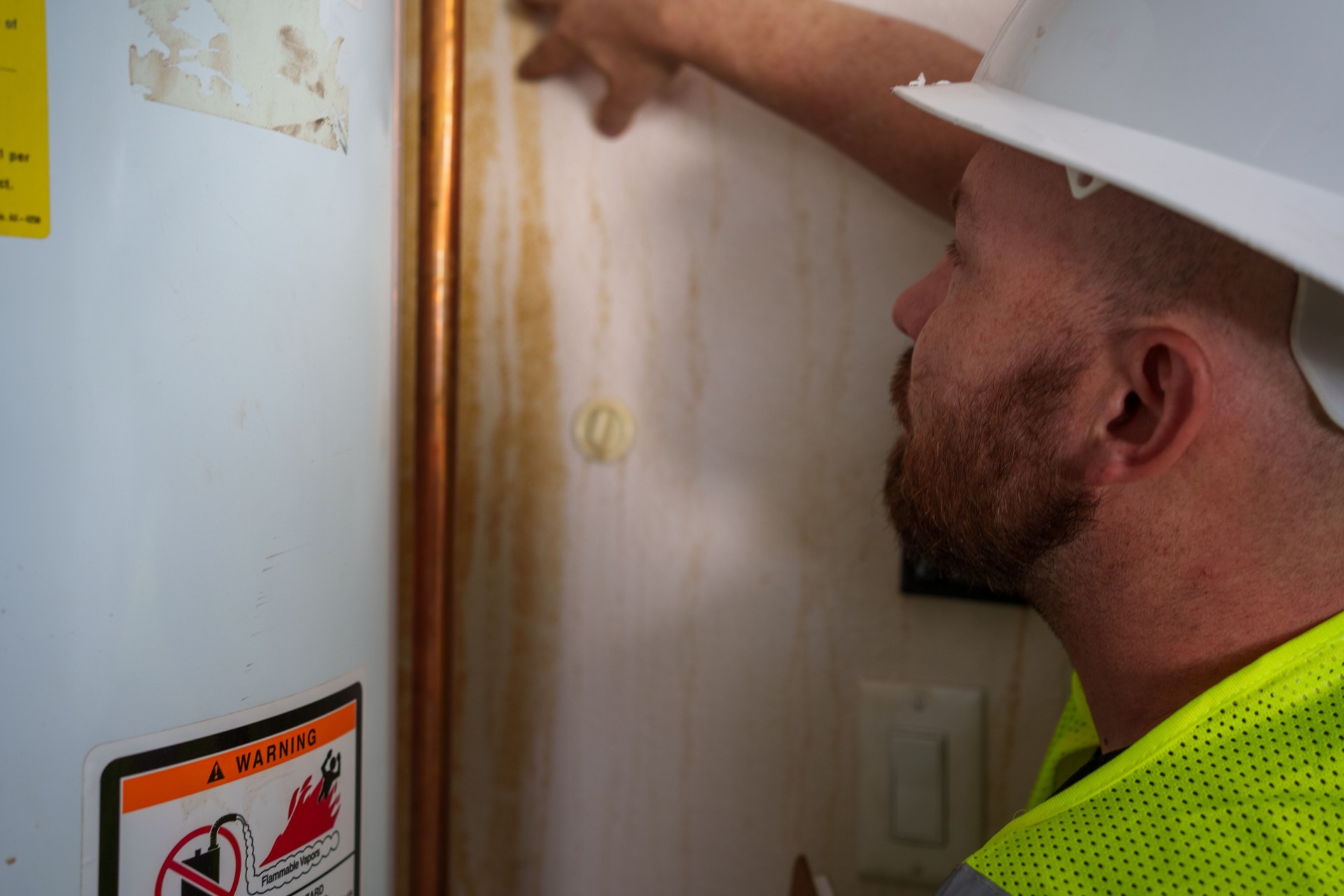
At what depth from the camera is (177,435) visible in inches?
17.1

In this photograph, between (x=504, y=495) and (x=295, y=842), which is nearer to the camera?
(x=295, y=842)

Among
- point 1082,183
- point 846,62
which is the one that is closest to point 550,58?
point 846,62

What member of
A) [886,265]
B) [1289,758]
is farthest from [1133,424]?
[886,265]

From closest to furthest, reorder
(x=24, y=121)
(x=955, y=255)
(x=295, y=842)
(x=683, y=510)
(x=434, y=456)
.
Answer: (x=24, y=121)
(x=295, y=842)
(x=955, y=255)
(x=434, y=456)
(x=683, y=510)

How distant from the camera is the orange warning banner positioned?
44 cm

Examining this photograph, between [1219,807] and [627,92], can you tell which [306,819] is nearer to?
[1219,807]

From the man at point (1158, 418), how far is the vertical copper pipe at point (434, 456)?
361 millimetres

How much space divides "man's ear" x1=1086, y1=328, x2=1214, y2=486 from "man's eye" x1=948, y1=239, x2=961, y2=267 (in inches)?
5.2

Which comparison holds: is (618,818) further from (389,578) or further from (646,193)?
(646,193)

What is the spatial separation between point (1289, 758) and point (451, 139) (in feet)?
2.20

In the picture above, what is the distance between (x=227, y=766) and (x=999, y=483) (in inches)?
18.8

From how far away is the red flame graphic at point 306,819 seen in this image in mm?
493

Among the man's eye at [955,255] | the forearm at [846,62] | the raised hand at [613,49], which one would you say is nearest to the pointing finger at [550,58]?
the raised hand at [613,49]

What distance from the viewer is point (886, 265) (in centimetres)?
79
